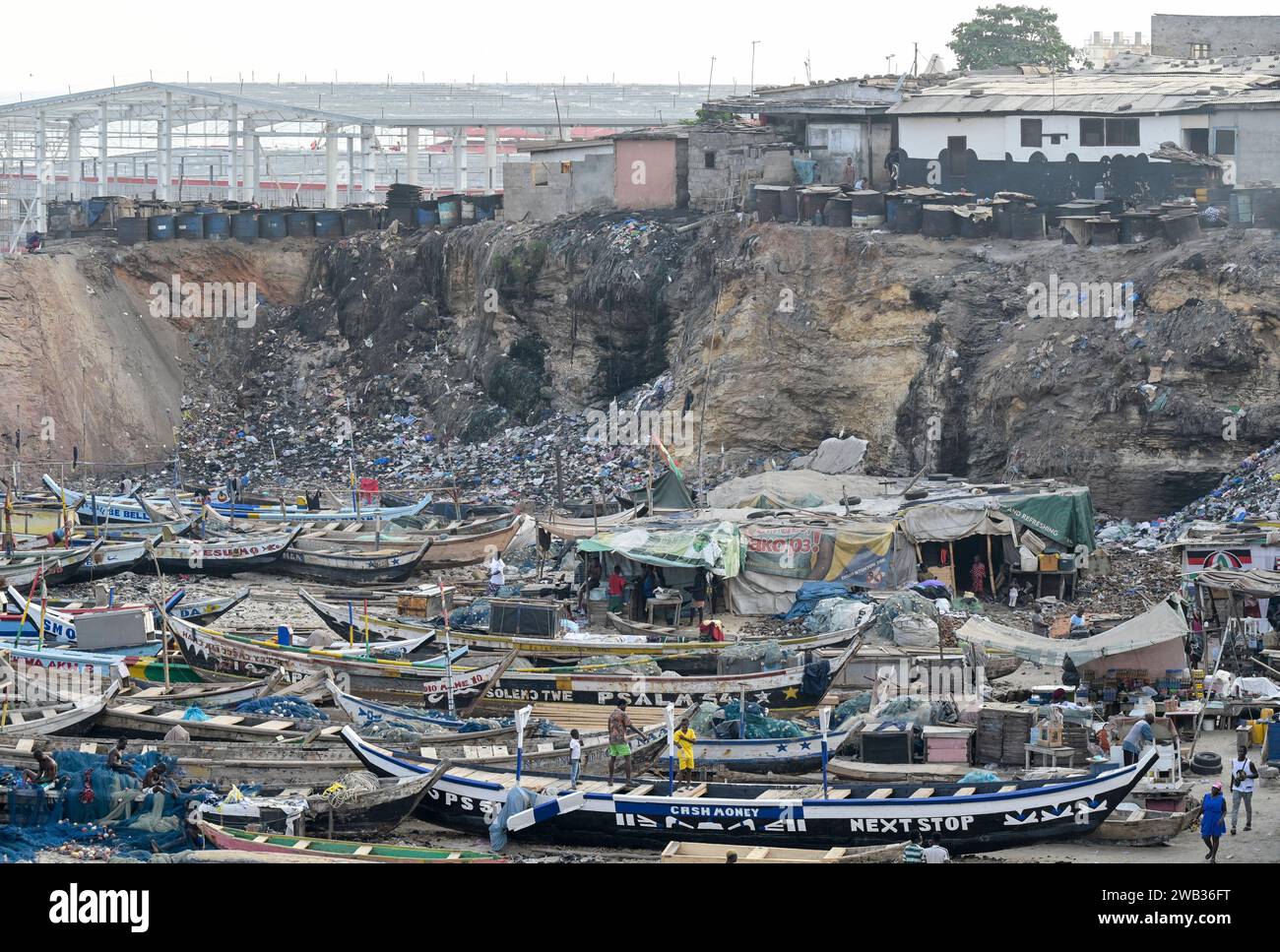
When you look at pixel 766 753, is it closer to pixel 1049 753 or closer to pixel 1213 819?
pixel 1049 753

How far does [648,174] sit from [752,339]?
680 cm

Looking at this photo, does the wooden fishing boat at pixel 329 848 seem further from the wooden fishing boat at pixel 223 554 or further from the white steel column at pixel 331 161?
the white steel column at pixel 331 161

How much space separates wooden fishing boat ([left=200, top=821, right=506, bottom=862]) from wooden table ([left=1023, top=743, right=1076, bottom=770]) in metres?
5.62

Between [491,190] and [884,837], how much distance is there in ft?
125

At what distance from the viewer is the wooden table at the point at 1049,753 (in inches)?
820

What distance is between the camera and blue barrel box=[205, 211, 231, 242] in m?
48.7

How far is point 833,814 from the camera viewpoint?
19.0m

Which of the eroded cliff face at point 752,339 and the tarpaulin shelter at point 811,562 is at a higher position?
the eroded cliff face at point 752,339

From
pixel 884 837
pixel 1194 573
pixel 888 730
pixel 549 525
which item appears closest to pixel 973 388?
pixel 549 525

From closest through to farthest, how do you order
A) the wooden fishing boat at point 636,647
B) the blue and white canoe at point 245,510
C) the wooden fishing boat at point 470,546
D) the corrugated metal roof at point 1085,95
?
1. the wooden fishing boat at point 636,647
2. the wooden fishing boat at point 470,546
3. the blue and white canoe at point 245,510
4. the corrugated metal roof at point 1085,95

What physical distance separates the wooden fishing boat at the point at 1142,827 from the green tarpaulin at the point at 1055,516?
10972mm

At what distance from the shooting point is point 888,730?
21438 millimetres

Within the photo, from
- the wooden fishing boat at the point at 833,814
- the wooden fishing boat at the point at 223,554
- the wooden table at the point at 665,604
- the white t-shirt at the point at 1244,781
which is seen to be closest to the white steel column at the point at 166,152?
the wooden fishing boat at the point at 223,554

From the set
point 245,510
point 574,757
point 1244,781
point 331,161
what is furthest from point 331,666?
point 331,161
